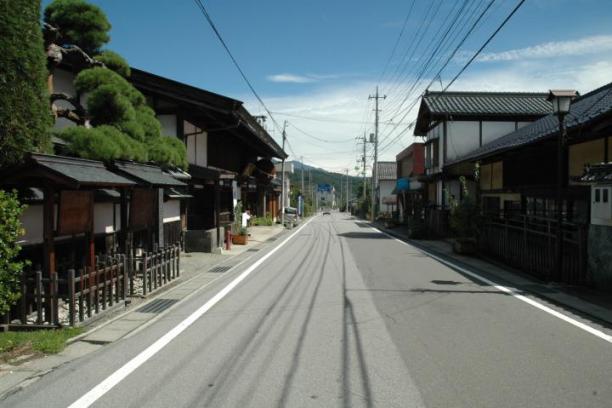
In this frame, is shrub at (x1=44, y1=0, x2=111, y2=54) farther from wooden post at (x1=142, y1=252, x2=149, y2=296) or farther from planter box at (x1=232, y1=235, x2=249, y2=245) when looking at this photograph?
planter box at (x1=232, y1=235, x2=249, y2=245)

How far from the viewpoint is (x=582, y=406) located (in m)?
4.27

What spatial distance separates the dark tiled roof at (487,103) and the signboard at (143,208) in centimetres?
1997

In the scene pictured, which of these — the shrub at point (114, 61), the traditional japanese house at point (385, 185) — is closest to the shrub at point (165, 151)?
the shrub at point (114, 61)

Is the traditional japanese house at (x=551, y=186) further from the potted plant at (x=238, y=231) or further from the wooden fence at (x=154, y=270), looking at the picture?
the potted plant at (x=238, y=231)

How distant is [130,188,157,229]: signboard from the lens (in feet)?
37.3

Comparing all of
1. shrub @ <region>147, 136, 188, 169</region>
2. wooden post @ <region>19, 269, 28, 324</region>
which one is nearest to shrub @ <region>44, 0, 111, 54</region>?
shrub @ <region>147, 136, 188, 169</region>

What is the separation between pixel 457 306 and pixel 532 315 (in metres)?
1.21

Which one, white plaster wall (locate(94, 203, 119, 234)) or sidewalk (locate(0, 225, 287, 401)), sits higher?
white plaster wall (locate(94, 203, 119, 234))

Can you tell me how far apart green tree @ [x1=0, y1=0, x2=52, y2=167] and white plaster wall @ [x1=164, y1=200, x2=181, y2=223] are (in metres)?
8.91

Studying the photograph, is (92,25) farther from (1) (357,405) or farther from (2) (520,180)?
(2) (520,180)

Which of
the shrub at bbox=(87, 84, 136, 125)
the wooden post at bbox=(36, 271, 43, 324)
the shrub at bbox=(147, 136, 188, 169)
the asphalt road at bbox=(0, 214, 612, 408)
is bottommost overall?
the asphalt road at bbox=(0, 214, 612, 408)

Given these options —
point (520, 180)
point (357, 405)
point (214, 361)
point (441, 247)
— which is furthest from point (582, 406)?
point (441, 247)

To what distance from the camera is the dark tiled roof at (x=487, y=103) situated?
2825cm

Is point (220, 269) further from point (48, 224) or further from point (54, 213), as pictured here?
point (48, 224)
